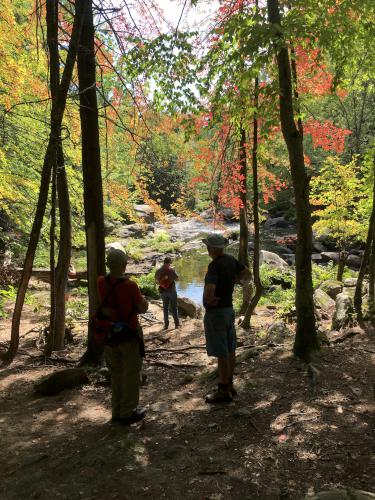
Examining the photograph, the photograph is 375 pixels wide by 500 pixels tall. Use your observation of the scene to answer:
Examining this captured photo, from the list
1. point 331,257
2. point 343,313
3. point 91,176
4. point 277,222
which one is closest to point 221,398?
point 91,176

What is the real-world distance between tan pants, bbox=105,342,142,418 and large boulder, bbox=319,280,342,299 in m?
10.6

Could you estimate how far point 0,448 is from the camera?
11.9 feet

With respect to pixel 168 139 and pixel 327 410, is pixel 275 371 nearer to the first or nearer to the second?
pixel 327 410

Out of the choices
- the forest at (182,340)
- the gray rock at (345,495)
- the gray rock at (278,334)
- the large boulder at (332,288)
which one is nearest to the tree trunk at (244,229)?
the forest at (182,340)

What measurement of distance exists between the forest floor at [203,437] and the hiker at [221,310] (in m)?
0.32

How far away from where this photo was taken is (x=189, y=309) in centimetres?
1177

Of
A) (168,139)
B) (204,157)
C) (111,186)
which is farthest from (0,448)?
(204,157)

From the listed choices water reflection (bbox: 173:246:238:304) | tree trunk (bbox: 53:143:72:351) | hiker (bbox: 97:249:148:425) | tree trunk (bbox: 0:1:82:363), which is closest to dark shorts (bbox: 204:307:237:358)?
hiker (bbox: 97:249:148:425)

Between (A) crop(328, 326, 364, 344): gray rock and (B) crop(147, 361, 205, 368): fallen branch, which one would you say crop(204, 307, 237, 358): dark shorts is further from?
(A) crop(328, 326, 364, 344): gray rock

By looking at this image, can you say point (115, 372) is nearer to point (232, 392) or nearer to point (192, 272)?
point (232, 392)

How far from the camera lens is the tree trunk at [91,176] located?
579 cm

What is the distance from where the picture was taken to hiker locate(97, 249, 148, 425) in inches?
147

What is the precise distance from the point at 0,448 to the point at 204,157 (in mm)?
9266

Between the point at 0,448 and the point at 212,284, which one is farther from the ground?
the point at 212,284
